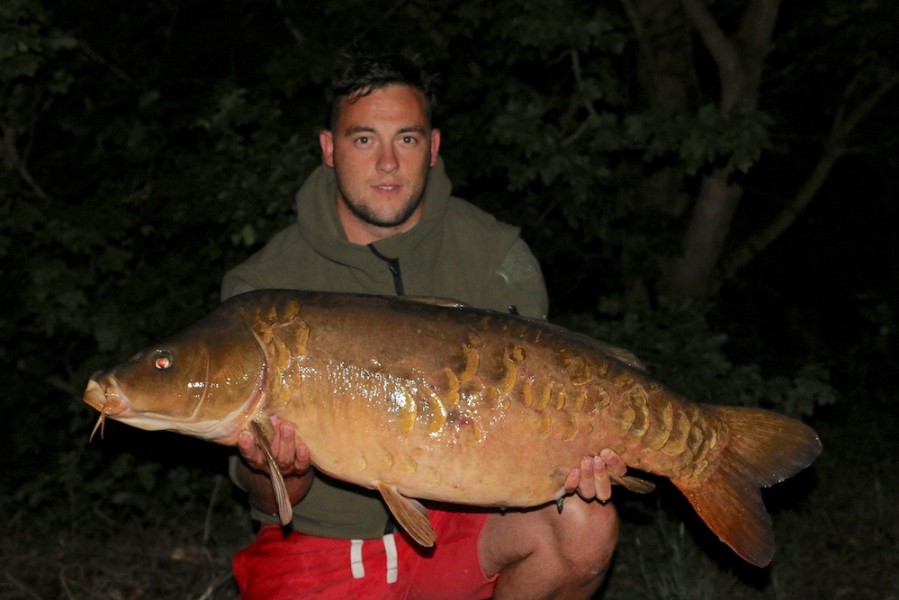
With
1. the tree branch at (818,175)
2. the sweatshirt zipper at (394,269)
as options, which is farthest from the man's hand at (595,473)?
the tree branch at (818,175)

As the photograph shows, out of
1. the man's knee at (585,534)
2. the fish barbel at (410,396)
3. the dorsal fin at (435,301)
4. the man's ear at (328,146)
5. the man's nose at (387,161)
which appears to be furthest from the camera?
the man's ear at (328,146)

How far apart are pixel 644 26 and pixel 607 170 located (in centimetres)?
90

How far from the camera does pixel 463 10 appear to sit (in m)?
4.11

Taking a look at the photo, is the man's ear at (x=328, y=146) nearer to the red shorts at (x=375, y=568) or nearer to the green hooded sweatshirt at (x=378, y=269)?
the green hooded sweatshirt at (x=378, y=269)

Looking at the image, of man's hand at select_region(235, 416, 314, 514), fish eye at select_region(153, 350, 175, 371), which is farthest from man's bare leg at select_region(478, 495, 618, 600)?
fish eye at select_region(153, 350, 175, 371)

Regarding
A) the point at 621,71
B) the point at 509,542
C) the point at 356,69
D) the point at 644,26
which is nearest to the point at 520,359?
the point at 509,542

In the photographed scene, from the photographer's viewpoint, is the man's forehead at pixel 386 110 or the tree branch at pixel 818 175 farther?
the tree branch at pixel 818 175

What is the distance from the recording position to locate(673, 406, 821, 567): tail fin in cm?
238

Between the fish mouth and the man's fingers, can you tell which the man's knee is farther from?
the fish mouth

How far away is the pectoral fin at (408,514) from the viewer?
7.45ft

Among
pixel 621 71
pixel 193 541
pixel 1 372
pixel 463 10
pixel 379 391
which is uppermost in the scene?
pixel 463 10

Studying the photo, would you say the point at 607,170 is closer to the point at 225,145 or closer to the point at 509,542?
the point at 225,145

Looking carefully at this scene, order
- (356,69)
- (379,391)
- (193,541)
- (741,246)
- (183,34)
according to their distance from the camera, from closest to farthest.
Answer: (379,391), (356,69), (193,541), (183,34), (741,246)

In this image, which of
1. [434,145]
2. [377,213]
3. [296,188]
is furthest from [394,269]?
[296,188]
